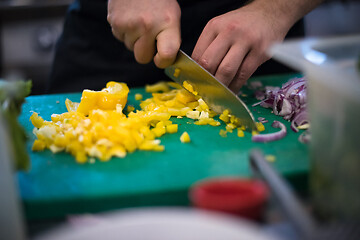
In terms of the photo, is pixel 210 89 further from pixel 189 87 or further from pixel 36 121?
pixel 36 121

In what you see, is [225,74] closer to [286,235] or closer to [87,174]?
[87,174]

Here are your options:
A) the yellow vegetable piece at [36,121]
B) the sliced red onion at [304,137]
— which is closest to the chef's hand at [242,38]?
the sliced red onion at [304,137]

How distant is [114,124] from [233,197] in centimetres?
74

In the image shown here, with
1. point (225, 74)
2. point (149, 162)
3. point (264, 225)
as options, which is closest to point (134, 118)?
point (149, 162)

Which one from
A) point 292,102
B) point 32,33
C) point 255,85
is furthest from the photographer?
point 32,33

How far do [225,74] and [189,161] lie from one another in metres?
0.63

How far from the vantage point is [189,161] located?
1.31 m

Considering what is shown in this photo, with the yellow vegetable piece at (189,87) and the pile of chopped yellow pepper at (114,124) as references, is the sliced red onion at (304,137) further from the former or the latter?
the yellow vegetable piece at (189,87)

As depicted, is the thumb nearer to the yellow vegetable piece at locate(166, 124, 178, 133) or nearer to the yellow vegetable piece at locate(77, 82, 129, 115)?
the yellow vegetable piece at locate(77, 82, 129, 115)

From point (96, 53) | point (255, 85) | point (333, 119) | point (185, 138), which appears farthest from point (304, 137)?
point (96, 53)

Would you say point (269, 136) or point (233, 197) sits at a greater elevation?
point (233, 197)

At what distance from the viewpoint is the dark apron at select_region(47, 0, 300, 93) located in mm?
2354

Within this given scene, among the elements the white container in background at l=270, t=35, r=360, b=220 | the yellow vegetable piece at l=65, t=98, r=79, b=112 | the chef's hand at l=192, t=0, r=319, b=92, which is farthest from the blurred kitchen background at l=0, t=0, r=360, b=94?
the white container in background at l=270, t=35, r=360, b=220

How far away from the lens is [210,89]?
170 centimetres
